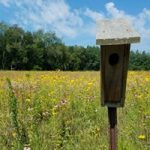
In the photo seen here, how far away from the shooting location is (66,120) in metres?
5.84

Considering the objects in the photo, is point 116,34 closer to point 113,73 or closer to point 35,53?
point 113,73

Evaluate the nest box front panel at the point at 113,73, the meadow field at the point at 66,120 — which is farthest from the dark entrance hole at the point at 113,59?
the meadow field at the point at 66,120

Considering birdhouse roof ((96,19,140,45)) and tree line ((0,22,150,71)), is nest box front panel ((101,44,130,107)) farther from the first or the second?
tree line ((0,22,150,71))

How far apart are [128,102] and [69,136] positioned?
1.79 metres

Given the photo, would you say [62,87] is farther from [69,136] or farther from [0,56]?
[0,56]

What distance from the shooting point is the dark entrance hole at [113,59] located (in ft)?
12.2

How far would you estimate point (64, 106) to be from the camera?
6.16 meters

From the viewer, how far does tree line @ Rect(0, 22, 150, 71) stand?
275 feet

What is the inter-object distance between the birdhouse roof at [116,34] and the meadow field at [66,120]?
1.49 meters

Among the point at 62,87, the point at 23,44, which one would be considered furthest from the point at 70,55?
the point at 62,87

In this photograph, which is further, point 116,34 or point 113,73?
point 113,73

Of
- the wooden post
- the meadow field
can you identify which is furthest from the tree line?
the wooden post

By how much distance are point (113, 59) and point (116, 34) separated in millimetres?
280

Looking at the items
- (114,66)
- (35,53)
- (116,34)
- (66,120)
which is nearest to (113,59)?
(114,66)
